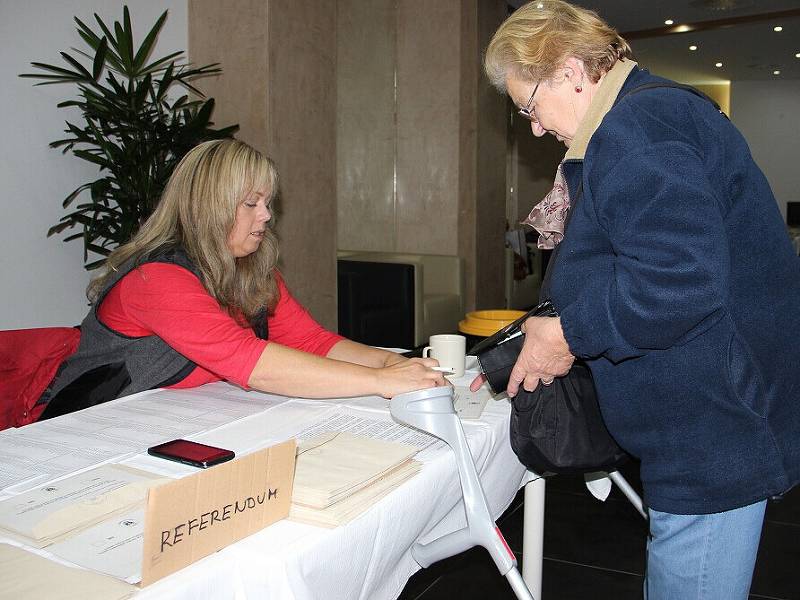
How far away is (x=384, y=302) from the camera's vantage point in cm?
558

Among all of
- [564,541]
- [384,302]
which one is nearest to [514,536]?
[564,541]

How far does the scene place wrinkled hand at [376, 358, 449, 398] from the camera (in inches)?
63.4

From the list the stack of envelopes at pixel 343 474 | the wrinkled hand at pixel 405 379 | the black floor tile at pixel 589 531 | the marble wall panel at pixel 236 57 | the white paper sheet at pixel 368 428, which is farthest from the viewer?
the marble wall panel at pixel 236 57

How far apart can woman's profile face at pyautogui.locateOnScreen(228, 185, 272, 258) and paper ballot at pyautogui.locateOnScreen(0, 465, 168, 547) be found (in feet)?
2.72

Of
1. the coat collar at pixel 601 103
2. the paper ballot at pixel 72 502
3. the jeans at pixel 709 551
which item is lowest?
the jeans at pixel 709 551

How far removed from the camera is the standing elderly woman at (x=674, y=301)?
100cm

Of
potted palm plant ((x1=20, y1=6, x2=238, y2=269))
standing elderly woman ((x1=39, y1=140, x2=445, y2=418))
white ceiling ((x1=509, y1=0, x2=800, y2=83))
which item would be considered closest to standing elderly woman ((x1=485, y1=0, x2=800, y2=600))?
standing elderly woman ((x1=39, y1=140, x2=445, y2=418))

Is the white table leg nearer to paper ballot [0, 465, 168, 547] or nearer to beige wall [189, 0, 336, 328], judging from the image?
paper ballot [0, 465, 168, 547]

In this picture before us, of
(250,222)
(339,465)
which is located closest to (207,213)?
(250,222)

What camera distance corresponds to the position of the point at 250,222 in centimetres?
193

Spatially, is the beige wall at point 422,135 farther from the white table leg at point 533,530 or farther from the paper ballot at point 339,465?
the paper ballot at point 339,465

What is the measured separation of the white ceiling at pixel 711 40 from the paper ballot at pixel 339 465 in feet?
22.2

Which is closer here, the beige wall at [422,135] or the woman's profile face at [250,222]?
the woman's profile face at [250,222]

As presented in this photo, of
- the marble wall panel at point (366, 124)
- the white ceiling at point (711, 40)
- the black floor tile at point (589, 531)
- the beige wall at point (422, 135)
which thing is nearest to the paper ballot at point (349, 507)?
the black floor tile at point (589, 531)
